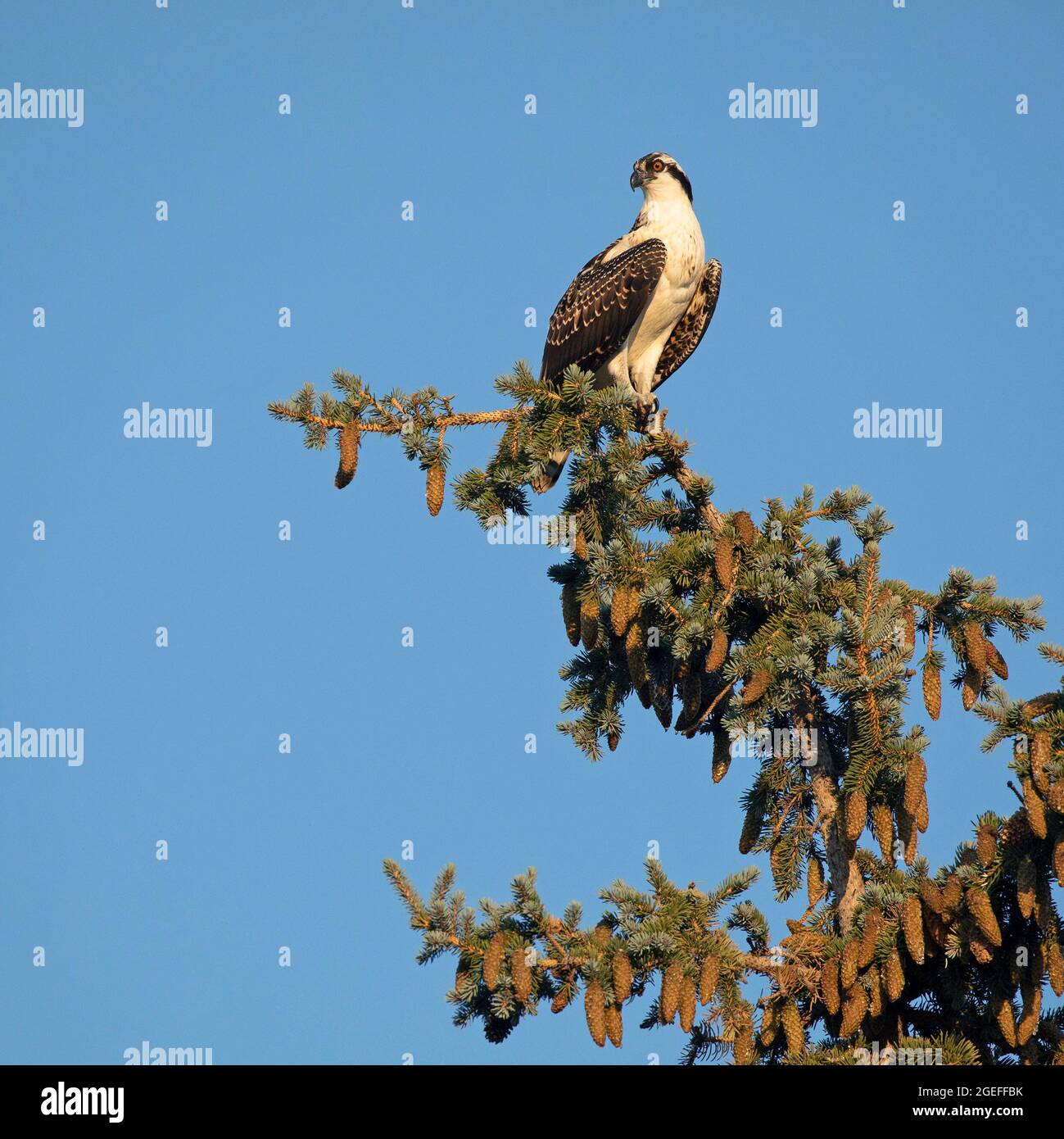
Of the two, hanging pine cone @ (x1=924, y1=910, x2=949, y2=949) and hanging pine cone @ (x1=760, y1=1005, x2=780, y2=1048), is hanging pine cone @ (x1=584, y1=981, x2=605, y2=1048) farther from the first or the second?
hanging pine cone @ (x1=924, y1=910, x2=949, y2=949)

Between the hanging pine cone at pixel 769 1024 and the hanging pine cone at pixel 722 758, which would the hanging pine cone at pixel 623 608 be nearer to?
the hanging pine cone at pixel 722 758

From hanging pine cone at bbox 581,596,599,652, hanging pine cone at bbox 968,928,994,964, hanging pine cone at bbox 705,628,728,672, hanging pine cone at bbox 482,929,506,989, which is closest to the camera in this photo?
hanging pine cone at bbox 968,928,994,964

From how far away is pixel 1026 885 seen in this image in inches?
275

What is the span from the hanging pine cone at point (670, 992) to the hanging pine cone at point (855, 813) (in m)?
1.17

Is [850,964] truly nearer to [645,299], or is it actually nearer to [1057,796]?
[1057,796]

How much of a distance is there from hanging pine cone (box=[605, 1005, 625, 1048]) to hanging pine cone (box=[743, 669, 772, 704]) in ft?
6.01

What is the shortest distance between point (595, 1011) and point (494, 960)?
21.9 inches

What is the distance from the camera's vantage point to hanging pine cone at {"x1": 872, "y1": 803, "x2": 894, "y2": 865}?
788 centimetres

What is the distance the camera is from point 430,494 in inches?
356

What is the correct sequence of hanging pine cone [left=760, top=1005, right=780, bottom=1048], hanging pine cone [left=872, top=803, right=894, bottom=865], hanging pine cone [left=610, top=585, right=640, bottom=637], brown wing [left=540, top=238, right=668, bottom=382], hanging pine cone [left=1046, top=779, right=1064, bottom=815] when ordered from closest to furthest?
1. hanging pine cone [left=1046, top=779, right=1064, bottom=815]
2. hanging pine cone [left=760, top=1005, right=780, bottom=1048]
3. hanging pine cone [left=872, top=803, right=894, bottom=865]
4. hanging pine cone [left=610, top=585, right=640, bottom=637]
5. brown wing [left=540, top=238, right=668, bottom=382]

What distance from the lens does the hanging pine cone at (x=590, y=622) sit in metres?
8.66

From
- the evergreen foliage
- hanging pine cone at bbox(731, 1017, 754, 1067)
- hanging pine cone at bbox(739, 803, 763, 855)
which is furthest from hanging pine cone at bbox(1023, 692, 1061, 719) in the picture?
hanging pine cone at bbox(731, 1017, 754, 1067)

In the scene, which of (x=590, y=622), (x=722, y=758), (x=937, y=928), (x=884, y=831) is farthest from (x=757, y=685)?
(x=937, y=928)
